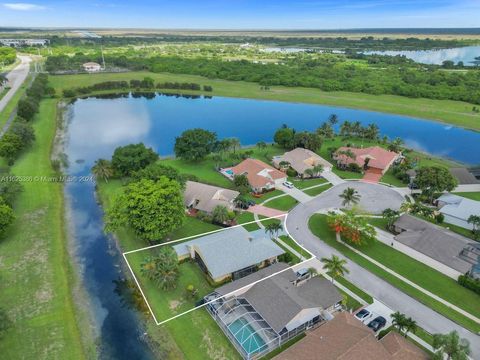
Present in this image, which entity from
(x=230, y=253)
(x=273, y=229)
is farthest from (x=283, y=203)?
(x=230, y=253)

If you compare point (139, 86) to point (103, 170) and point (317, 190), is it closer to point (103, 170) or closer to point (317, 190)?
point (103, 170)

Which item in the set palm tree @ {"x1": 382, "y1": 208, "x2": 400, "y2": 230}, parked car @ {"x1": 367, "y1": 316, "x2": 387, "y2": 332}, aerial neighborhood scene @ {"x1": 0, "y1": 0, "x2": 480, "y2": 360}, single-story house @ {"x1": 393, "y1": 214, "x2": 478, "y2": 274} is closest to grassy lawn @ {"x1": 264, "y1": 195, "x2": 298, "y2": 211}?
aerial neighborhood scene @ {"x1": 0, "y1": 0, "x2": 480, "y2": 360}

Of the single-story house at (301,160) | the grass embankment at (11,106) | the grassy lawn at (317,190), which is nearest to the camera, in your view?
the grassy lawn at (317,190)

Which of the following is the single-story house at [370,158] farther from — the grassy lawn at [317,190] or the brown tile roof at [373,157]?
the grassy lawn at [317,190]

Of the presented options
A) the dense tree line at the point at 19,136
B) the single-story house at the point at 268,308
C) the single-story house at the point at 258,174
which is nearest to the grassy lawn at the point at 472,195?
the single-story house at the point at 258,174

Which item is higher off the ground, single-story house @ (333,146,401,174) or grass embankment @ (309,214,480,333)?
single-story house @ (333,146,401,174)

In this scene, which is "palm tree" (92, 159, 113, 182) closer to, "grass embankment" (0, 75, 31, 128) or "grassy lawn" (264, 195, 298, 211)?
"grassy lawn" (264, 195, 298, 211)
